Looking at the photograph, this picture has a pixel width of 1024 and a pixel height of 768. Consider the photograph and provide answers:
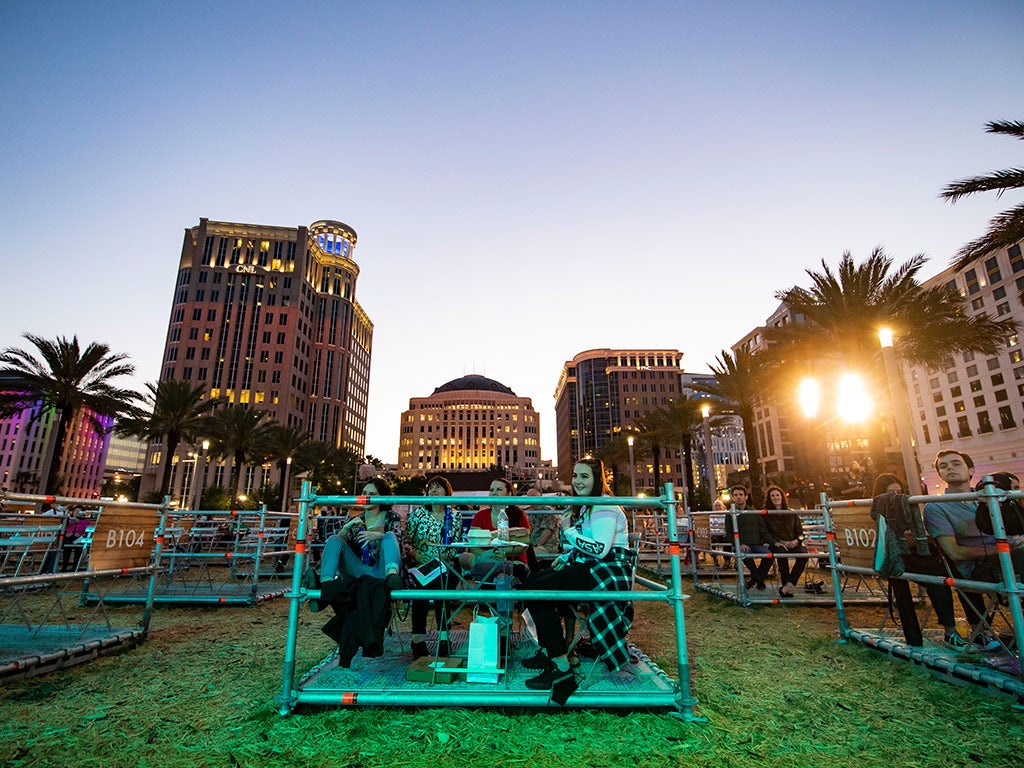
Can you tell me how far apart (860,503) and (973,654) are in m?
1.73

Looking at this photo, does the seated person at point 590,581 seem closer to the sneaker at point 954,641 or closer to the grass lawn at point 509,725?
the grass lawn at point 509,725

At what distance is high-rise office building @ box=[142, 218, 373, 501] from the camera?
84.6m

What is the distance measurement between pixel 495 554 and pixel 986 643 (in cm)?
555

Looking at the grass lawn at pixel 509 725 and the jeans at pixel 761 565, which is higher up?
the jeans at pixel 761 565

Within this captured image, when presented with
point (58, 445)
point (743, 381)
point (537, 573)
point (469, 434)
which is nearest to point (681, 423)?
point (743, 381)

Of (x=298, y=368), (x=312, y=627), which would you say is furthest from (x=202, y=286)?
(x=312, y=627)

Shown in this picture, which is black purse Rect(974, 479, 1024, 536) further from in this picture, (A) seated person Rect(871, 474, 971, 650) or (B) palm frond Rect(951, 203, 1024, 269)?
(B) palm frond Rect(951, 203, 1024, 269)

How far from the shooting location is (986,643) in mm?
5570

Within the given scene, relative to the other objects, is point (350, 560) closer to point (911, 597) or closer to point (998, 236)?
point (911, 597)

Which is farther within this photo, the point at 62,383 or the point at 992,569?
the point at 62,383

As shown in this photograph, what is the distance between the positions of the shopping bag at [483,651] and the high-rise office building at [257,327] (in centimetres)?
8594

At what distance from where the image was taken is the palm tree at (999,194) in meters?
13.6

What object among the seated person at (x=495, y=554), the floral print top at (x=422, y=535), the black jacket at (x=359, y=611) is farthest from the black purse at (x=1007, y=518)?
the black jacket at (x=359, y=611)

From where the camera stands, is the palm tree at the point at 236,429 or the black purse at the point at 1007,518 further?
the palm tree at the point at 236,429
